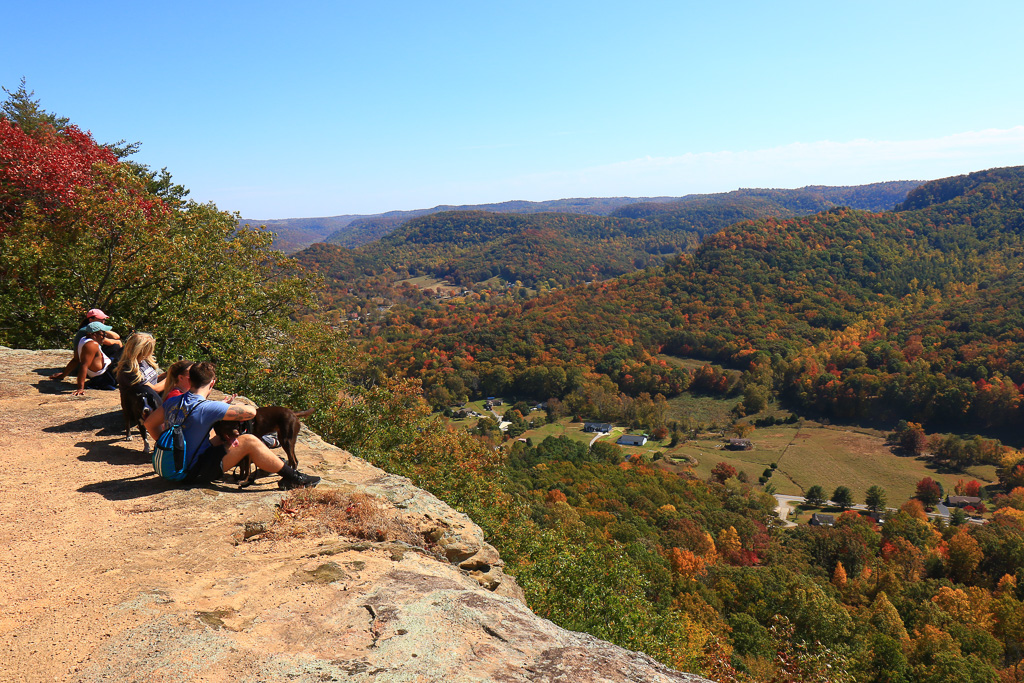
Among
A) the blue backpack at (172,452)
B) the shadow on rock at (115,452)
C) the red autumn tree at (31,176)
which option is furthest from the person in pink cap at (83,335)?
the red autumn tree at (31,176)

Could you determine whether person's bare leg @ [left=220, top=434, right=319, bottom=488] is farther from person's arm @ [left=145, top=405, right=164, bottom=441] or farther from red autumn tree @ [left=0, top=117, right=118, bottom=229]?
red autumn tree @ [left=0, top=117, right=118, bottom=229]

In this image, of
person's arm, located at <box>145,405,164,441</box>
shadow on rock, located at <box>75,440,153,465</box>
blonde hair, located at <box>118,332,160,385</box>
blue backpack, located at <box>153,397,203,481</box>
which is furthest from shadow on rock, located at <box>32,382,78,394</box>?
blue backpack, located at <box>153,397,203,481</box>

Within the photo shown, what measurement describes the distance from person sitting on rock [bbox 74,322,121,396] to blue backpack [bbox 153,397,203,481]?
14.4 ft

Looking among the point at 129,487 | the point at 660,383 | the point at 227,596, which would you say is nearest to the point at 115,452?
the point at 129,487

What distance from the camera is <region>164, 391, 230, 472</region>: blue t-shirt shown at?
710 cm

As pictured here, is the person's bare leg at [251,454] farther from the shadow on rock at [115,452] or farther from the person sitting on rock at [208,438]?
the shadow on rock at [115,452]

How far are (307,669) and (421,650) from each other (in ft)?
3.35

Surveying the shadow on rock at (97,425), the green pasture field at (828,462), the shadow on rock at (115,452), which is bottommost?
the green pasture field at (828,462)

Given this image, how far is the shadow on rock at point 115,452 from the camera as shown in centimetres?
839

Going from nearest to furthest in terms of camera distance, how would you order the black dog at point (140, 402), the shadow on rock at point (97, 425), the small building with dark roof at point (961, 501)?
the black dog at point (140, 402), the shadow on rock at point (97, 425), the small building with dark roof at point (961, 501)

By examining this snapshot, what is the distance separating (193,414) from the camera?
710 centimetres

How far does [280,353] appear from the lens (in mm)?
20234

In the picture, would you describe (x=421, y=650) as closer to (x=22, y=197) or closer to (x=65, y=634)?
(x=65, y=634)

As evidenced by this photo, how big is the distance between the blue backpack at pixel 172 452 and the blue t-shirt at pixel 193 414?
27mm
